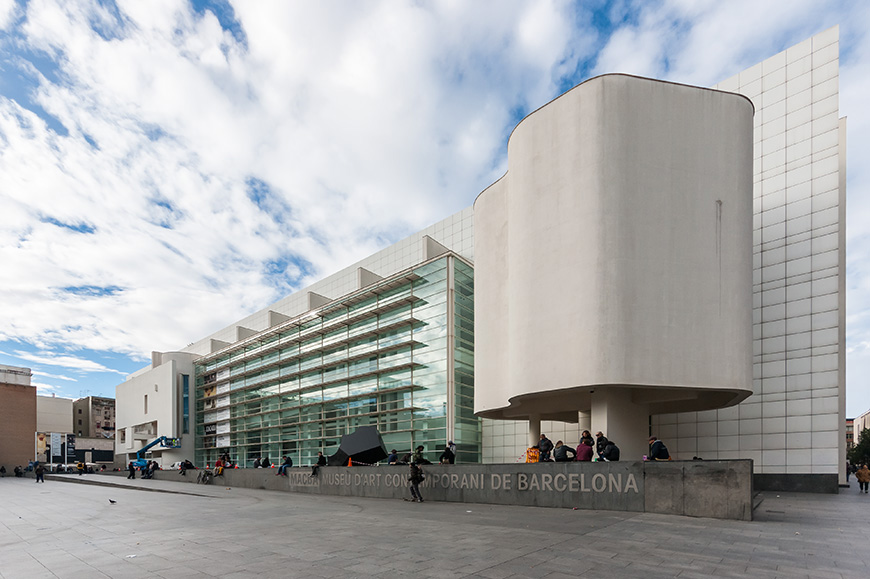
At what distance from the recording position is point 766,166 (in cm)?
2647

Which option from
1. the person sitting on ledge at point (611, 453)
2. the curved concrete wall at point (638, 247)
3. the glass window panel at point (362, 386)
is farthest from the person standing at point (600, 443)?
the glass window panel at point (362, 386)

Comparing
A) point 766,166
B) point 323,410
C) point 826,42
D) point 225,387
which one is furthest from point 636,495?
point 225,387

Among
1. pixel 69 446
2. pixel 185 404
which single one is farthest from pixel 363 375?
pixel 69 446

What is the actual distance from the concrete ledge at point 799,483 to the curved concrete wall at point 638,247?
555cm

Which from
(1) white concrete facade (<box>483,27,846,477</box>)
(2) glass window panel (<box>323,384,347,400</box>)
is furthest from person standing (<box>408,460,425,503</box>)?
(2) glass window panel (<box>323,384,347,400</box>)

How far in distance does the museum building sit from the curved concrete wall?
0.07 m

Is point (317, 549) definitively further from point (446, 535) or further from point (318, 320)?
point (318, 320)

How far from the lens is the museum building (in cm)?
1884

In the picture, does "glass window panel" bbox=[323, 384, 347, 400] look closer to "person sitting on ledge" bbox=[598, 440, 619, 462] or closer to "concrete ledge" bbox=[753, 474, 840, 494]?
"concrete ledge" bbox=[753, 474, 840, 494]

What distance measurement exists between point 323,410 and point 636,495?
34.3 meters

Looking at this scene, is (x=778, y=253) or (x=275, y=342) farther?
(x=275, y=342)

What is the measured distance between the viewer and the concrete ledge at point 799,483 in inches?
896

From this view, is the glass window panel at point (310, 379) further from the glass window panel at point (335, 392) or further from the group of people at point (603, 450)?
the group of people at point (603, 450)

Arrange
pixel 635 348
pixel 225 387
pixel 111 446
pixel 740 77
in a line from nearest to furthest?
pixel 635 348
pixel 740 77
pixel 225 387
pixel 111 446
